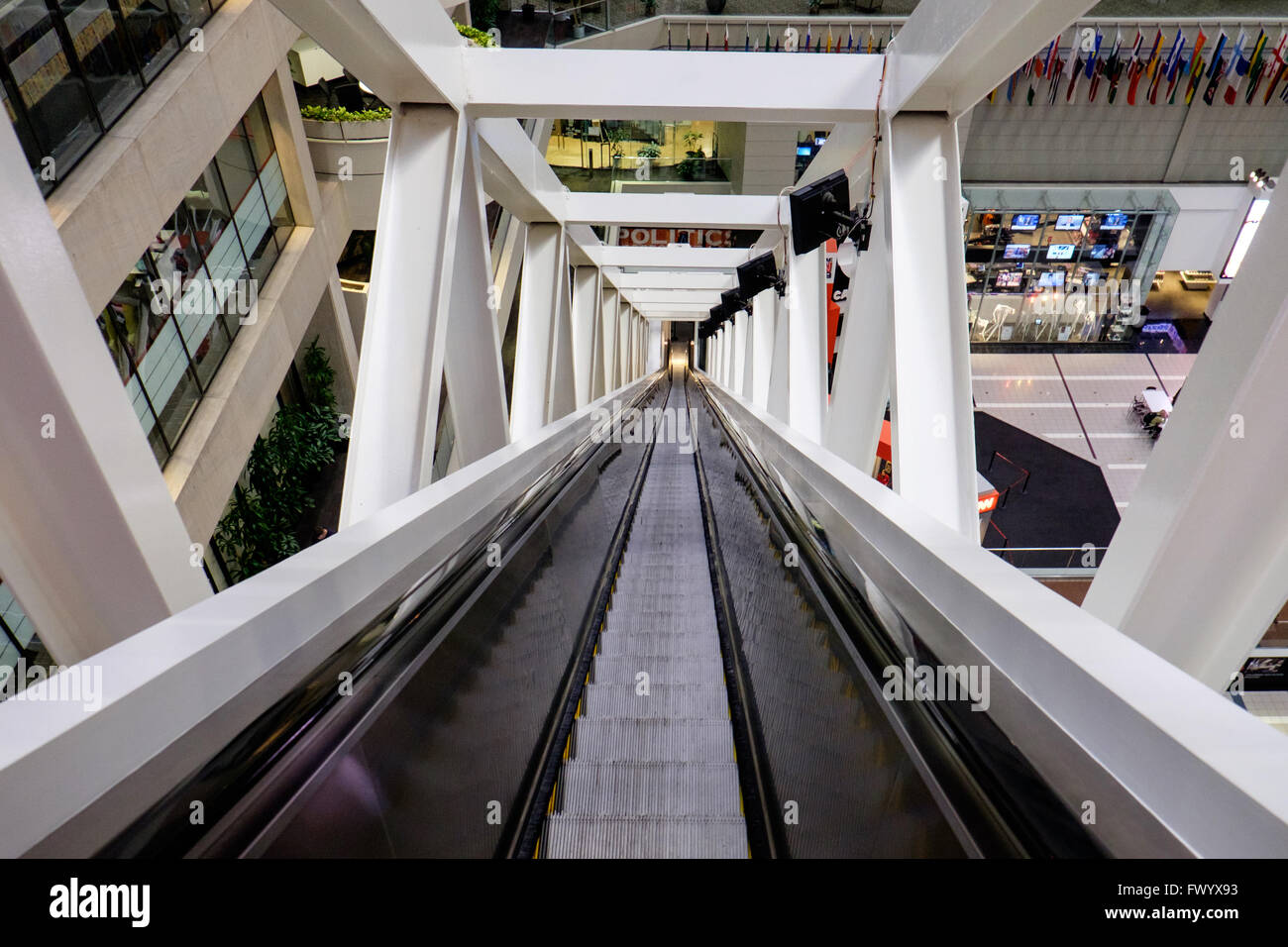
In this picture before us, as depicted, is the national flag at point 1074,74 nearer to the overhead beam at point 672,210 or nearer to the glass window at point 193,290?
the overhead beam at point 672,210

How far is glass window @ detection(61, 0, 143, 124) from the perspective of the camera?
19.9 feet

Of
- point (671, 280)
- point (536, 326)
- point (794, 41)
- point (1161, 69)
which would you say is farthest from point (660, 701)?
point (1161, 69)


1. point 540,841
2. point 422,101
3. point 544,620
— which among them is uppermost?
point 422,101

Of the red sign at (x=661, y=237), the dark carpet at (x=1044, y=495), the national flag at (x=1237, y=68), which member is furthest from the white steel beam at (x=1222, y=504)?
the national flag at (x=1237, y=68)

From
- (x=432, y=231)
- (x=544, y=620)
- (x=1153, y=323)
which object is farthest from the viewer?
(x=1153, y=323)

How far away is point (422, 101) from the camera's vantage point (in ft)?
11.7

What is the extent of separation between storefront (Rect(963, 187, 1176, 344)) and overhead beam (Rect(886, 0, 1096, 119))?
20750 mm

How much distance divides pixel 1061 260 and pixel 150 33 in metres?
24.8

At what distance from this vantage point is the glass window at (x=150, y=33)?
6.69m
